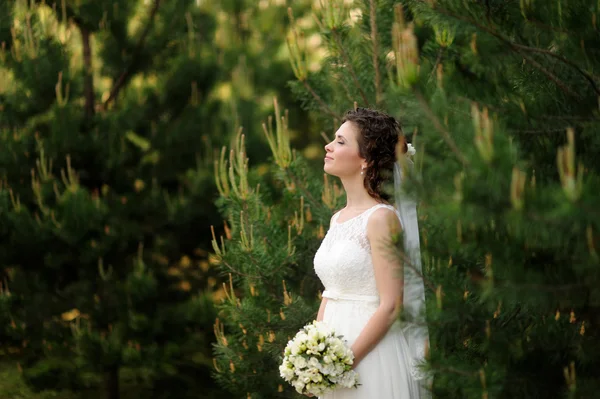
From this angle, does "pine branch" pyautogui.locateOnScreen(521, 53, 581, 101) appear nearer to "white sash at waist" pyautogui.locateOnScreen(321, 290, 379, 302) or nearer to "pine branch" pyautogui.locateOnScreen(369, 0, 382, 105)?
"white sash at waist" pyautogui.locateOnScreen(321, 290, 379, 302)

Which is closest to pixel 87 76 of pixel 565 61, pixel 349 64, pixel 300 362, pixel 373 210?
pixel 349 64

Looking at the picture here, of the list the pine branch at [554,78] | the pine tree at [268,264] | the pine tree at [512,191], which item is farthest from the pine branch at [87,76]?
the pine branch at [554,78]

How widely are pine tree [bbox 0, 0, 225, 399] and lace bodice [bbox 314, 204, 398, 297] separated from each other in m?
3.51

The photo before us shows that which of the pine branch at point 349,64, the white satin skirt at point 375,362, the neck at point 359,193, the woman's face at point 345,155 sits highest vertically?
the pine branch at point 349,64

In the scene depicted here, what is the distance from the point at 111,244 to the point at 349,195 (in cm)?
377

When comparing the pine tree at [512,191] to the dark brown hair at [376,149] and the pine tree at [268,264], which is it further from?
the pine tree at [268,264]

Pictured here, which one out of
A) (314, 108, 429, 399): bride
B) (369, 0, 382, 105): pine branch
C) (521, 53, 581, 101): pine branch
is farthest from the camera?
(369, 0, 382, 105): pine branch

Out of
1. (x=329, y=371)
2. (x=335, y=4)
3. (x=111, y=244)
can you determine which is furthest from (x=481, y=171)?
(x=111, y=244)

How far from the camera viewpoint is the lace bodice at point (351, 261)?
292cm

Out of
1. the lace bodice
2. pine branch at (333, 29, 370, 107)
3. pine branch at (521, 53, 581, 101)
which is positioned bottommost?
the lace bodice

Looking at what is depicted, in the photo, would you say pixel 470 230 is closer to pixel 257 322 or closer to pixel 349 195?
pixel 349 195

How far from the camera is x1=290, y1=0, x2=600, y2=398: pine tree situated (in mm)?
1698

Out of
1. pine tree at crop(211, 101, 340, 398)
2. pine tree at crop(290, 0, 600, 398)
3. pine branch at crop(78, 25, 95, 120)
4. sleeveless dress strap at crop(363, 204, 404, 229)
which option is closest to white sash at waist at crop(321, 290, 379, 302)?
sleeveless dress strap at crop(363, 204, 404, 229)

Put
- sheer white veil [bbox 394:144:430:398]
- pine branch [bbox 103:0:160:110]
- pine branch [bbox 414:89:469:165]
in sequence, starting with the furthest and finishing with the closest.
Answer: pine branch [bbox 103:0:160:110]
sheer white veil [bbox 394:144:430:398]
pine branch [bbox 414:89:469:165]
